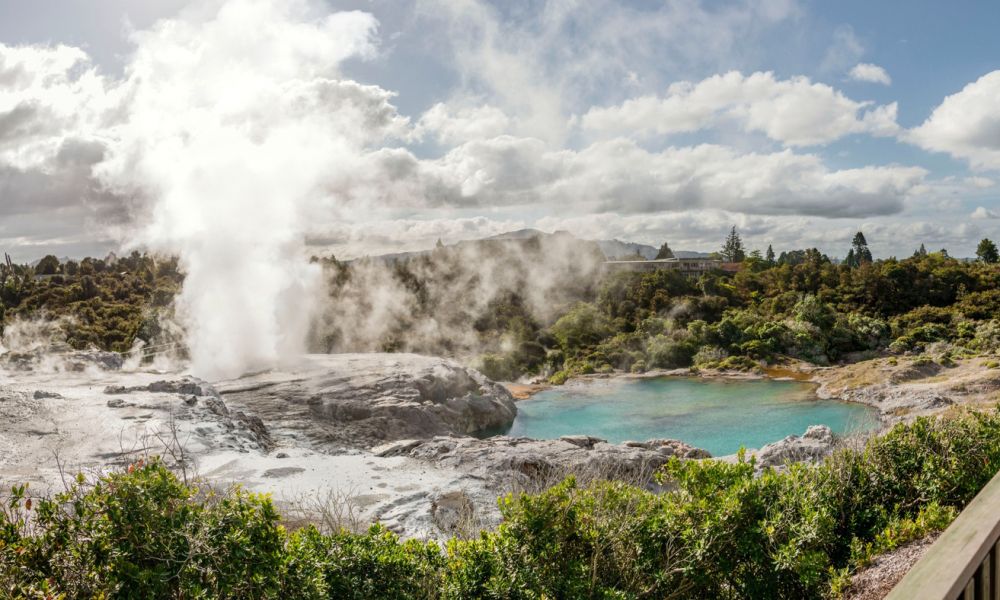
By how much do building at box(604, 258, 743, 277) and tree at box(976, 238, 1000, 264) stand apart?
50.5 ft

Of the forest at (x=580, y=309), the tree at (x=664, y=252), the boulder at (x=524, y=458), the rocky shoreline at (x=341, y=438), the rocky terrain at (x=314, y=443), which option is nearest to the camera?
the rocky terrain at (x=314, y=443)

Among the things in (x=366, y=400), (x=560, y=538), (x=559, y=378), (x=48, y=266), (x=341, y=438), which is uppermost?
(x=48, y=266)

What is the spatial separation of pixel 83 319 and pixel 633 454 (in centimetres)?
2914

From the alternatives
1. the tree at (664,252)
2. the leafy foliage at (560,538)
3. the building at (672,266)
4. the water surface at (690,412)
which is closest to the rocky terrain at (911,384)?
the water surface at (690,412)

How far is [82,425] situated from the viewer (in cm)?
982

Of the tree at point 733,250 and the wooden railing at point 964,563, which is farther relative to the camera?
the tree at point 733,250

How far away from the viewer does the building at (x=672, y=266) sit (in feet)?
131

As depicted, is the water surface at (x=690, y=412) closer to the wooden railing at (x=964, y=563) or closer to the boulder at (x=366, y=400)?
the boulder at (x=366, y=400)

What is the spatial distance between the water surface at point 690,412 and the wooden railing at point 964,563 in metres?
13.4

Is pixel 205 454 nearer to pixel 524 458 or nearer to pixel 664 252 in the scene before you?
pixel 524 458

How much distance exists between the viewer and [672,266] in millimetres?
44719

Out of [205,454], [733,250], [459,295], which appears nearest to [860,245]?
[733,250]

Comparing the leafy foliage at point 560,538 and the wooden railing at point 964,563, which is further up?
the wooden railing at point 964,563

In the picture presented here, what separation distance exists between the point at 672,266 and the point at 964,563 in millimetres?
44878
